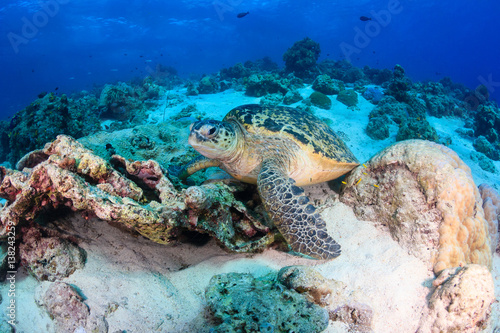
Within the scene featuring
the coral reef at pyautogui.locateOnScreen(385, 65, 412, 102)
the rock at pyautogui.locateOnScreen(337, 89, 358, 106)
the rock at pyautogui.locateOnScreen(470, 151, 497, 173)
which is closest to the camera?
the rock at pyautogui.locateOnScreen(470, 151, 497, 173)

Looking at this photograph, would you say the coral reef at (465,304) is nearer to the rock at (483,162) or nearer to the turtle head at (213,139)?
the turtle head at (213,139)

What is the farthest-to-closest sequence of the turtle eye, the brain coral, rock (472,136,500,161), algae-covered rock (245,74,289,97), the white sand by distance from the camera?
algae-covered rock (245,74,289,97) → rock (472,136,500,161) → the turtle eye → the brain coral → the white sand

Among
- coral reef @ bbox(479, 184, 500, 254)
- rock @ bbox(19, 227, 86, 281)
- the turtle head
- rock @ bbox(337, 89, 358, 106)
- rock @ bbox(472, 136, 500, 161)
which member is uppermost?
the turtle head

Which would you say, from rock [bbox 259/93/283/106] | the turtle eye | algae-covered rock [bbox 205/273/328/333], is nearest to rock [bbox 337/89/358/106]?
rock [bbox 259/93/283/106]

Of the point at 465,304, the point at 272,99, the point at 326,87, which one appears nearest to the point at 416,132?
the point at 326,87

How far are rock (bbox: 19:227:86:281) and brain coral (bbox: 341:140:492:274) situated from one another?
11.4 feet

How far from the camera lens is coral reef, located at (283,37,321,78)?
15.7 metres

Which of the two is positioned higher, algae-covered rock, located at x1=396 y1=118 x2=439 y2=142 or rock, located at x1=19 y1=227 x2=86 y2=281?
rock, located at x1=19 y1=227 x2=86 y2=281

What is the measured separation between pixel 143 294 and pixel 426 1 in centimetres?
9254

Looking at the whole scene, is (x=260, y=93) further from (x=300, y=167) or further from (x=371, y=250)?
(x=371, y=250)

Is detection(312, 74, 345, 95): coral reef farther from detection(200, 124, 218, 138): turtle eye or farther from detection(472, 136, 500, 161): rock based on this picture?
detection(200, 124, 218, 138): turtle eye

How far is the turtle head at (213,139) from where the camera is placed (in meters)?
3.07

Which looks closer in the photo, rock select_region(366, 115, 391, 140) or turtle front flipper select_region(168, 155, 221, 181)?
turtle front flipper select_region(168, 155, 221, 181)

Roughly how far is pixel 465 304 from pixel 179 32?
8527cm
